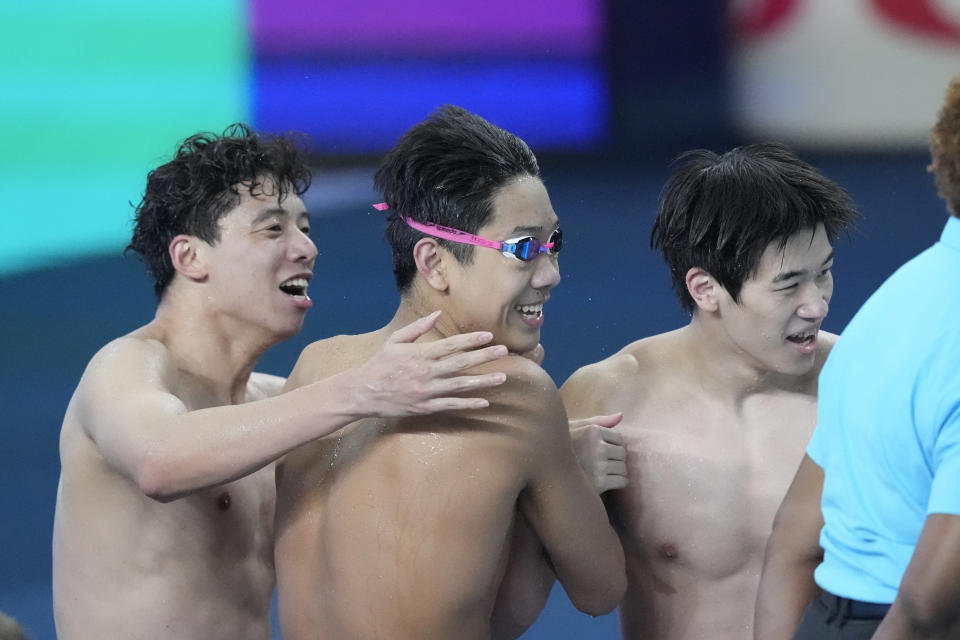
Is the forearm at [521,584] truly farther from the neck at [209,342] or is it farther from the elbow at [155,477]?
the neck at [209,342]

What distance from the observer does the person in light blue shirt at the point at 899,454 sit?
154cm

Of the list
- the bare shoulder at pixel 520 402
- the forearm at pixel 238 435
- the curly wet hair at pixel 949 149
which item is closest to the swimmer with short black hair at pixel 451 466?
the bare shoulder at pixel 520 402

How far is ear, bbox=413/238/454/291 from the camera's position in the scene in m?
2.27

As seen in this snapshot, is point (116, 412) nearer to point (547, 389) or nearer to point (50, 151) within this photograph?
point (547, 389)

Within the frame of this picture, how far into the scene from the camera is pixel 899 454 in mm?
1603

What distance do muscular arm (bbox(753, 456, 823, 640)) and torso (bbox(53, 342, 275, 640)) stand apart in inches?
49.9

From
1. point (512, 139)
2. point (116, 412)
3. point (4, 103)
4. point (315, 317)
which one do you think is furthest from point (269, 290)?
point (4, 103)

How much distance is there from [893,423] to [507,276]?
0.84 meters

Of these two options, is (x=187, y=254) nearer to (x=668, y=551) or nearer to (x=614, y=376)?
(x=614, y=376)

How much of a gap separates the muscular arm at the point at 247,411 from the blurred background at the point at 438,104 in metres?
3.64

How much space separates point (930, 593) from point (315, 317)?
495 centimetres

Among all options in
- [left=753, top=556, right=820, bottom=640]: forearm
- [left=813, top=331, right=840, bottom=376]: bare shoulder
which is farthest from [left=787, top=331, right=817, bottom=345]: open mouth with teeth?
[left=753, top=556, right=820, bottom=640]: forearm

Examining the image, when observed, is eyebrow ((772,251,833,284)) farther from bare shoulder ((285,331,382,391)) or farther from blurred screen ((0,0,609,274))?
blurred screen ((0,0,609,274))

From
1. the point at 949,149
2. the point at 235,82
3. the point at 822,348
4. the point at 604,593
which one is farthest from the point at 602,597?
the point at 235,82
